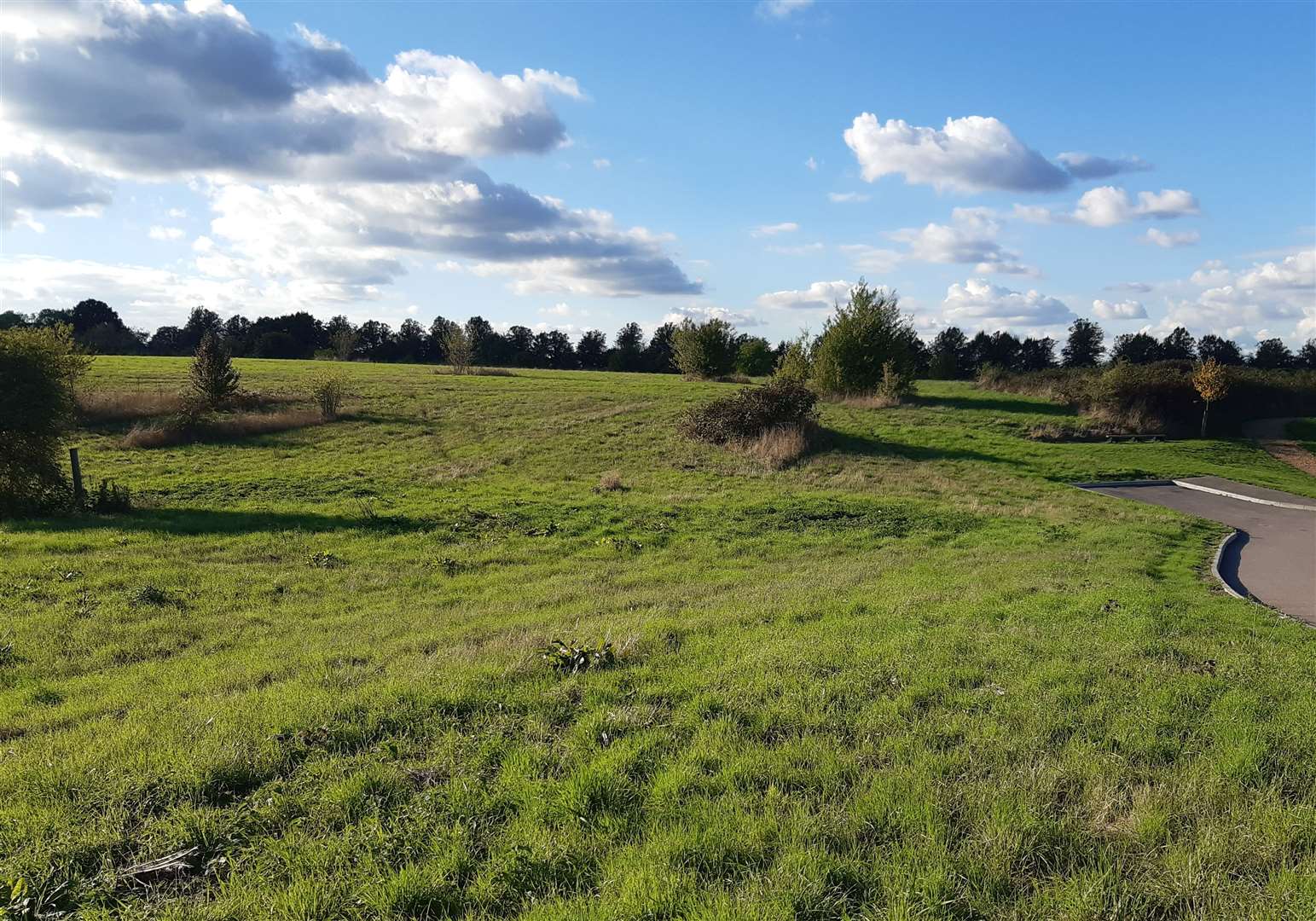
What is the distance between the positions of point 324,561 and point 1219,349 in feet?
356

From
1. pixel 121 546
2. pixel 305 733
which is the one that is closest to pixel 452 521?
pixel 121 546

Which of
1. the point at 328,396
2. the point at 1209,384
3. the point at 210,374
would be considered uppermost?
the point at 1209,384

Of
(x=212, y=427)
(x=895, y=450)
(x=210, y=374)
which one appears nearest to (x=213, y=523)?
(x=212, y=427)

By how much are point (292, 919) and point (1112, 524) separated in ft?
58.7

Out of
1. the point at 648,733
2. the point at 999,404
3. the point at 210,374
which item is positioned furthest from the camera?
the point at 999,404

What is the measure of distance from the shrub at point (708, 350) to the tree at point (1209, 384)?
30.7m

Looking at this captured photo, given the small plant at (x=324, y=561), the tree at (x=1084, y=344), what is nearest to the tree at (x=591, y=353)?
the tree at (x=1084, y=344)

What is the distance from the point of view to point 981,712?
5383mm

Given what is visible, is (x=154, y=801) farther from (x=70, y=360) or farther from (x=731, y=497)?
(x=70, y=360)

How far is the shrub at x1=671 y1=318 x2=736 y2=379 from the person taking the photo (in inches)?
2247

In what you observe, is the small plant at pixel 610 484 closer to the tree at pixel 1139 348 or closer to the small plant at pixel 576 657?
the small plant at pixel 576 657

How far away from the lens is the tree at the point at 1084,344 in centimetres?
9469

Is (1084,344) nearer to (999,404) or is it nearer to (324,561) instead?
(999,404)

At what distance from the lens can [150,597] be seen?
32.1 feet
